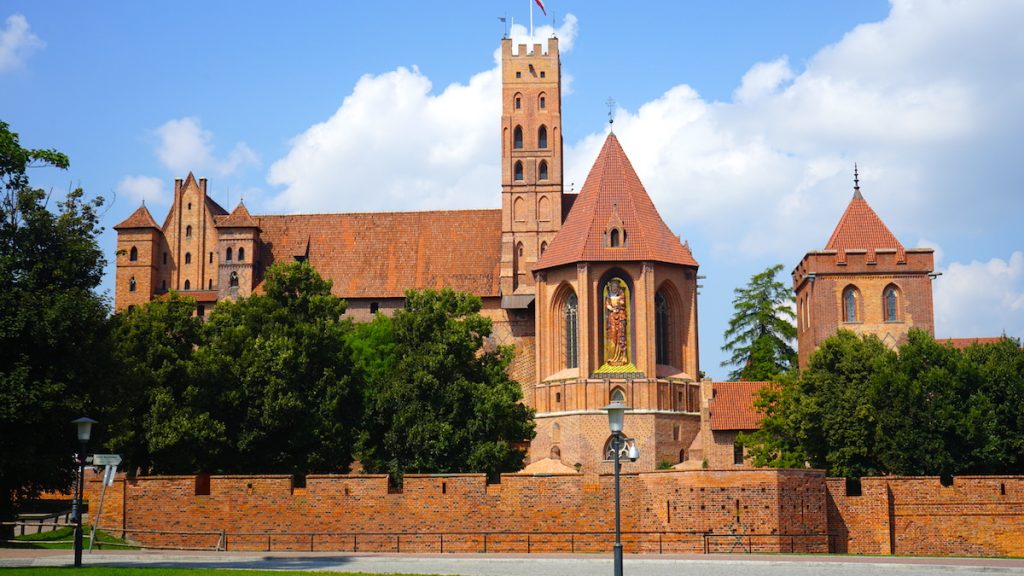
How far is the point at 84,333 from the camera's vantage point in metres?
32.2

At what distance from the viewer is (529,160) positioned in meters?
71.4

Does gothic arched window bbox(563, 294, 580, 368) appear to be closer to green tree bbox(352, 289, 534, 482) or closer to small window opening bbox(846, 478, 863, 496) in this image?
green tree bbox(352, 289, 534, 482)

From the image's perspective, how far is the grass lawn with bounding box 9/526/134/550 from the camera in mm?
34000

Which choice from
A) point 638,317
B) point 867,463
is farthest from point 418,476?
point 638,317

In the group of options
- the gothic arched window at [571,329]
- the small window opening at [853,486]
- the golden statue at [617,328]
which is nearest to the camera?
the small window opening at [853,486]

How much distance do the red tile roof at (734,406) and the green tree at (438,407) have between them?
462 inches

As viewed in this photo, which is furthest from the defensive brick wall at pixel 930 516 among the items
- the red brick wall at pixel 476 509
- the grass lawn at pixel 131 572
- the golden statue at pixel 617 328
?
the golden statue at pixel 617 328

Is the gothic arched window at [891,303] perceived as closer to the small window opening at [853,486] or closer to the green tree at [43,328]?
the small window opening at [853,486]

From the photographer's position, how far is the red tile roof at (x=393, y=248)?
7194 cm

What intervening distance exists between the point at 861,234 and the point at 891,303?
376cm

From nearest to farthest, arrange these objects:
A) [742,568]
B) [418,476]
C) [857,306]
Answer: [742,568] < [418,476] < [857,306]

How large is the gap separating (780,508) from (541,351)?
26.8 m

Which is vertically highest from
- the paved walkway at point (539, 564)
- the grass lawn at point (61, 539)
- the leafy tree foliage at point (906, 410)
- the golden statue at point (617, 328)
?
the golden statue at point (617, 328)

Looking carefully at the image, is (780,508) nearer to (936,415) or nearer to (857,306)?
(936,415)
